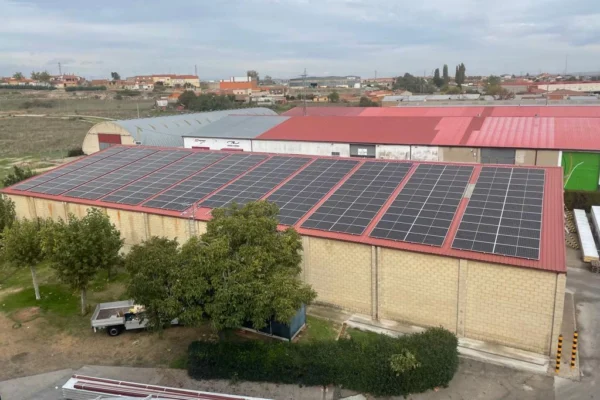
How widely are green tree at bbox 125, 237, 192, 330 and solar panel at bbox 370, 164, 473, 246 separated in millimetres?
9189

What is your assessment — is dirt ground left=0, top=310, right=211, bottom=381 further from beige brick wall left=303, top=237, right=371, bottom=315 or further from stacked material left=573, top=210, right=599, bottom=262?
stacked material left=573, top=210, right=599, bottom=262

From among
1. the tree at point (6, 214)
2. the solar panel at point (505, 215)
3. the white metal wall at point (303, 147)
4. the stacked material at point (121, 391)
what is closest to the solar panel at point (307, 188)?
the solar panel at point (505, 215)

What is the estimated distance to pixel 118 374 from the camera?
17688mm

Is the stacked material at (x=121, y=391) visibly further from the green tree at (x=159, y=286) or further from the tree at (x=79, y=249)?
the tree at (x=79, y=249)

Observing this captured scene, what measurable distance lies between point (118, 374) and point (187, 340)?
10.2ft

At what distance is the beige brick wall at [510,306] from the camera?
1752 cm

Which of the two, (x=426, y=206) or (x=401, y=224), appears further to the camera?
(x=426, y=206)

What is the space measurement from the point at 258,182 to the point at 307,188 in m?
3.47

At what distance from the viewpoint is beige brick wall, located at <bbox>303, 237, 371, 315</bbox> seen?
21.0 metres

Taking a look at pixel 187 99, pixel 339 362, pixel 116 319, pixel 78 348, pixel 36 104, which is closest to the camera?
pixel 339 362

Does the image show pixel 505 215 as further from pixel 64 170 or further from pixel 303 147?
pixel 64 170

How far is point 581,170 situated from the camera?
38.2 meters

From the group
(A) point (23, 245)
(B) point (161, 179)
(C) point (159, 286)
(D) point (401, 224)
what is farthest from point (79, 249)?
(D) point (401, 224)

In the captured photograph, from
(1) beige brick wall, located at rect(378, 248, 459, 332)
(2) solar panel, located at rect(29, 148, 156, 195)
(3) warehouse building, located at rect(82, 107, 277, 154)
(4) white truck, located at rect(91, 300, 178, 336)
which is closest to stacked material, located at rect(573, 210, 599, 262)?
(1) beige brick wall, located at rect(378, 248, 459, 332)
